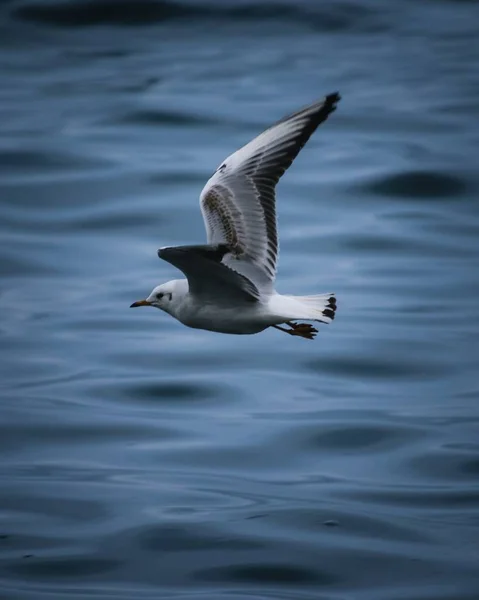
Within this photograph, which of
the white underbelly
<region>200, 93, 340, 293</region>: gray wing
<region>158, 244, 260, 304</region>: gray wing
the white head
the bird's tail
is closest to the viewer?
<region>158, 244, 260, 304</region>: gray wing

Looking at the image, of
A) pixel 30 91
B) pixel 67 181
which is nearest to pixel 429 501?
pixel 67 181

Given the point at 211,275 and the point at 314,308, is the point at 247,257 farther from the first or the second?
the point at 314,308

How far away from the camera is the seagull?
10.0 m

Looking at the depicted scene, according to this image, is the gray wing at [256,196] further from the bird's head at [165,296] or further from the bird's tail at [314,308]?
the bird's head at [165,296]

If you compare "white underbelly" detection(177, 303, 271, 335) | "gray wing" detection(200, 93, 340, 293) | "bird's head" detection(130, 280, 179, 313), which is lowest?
"white underbelly" detection(177, 303, 271, 335)

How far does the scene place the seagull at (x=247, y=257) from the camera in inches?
396

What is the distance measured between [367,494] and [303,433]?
1784 mm

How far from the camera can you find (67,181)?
28031mm

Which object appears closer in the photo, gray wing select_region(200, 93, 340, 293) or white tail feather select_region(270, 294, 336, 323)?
white tail feather select_region(270, 294, 336, 323)

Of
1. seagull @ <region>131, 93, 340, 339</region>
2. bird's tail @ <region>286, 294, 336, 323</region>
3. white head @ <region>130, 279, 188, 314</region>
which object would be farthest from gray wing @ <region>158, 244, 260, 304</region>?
bird's tail @ <region>286, 294, 336, 323</region>

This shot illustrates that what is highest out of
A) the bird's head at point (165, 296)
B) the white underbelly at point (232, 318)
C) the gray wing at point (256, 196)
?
the gray wing at point (256, 196)

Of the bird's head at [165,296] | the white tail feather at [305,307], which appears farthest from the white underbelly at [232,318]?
the bird's head at [165,296]

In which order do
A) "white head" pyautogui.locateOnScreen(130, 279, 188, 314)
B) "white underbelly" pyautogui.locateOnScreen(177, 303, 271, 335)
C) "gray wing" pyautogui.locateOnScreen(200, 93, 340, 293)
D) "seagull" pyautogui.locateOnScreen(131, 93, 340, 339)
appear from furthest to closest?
1. "white head" pyautogui.locateOnScreen(130, 279, 188, 314)
2. "gray wing" pyautogui.locateOnScreen(200, 93, 340, 293)
3. "white underbelly" pyautogui.locateOnScreen(177, 303, 271, 335)
4. "seagull" pyautogui.locateOnScreen(131, 93, 340, 339)

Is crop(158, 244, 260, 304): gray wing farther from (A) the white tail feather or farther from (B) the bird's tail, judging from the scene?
(B) the bird's tail
